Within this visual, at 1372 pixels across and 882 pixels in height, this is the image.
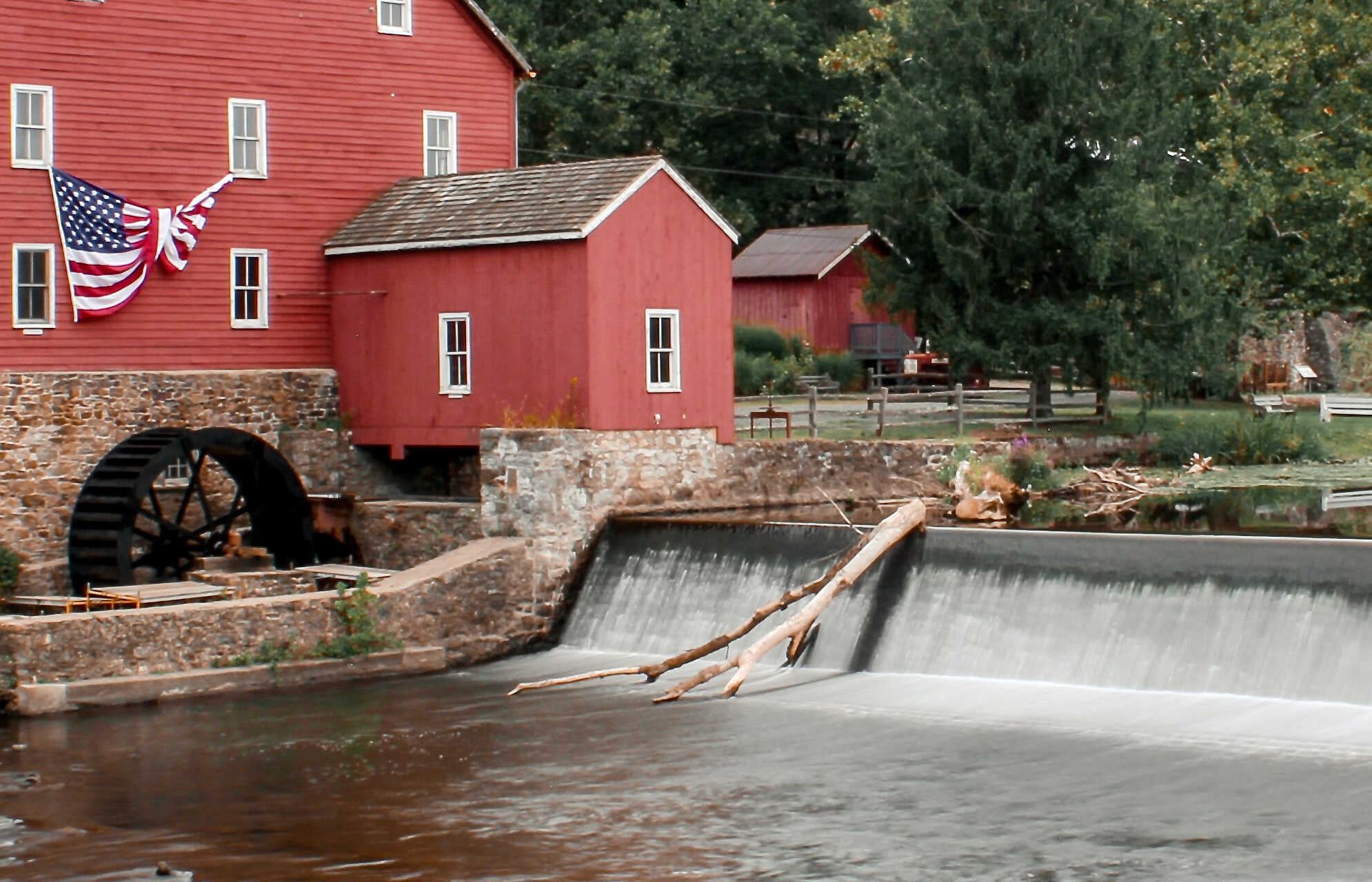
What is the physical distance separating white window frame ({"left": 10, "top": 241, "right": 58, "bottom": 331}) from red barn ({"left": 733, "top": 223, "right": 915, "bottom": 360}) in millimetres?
25570

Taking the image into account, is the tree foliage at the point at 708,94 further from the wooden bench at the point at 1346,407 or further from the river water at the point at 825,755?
the river water at the point at 825,755

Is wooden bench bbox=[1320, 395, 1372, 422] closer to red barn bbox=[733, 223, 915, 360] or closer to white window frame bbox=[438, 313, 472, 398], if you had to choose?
red barn bbox=[733, 223, 915, 360]

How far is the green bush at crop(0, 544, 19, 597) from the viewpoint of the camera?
977 inches

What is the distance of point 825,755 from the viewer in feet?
55.1

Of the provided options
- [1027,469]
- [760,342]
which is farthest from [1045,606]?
[760,342]

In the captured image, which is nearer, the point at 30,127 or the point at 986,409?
the point at 30,127

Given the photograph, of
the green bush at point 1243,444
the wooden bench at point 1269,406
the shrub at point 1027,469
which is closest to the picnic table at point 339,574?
the shrub at point 1027,469

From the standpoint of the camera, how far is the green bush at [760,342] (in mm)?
47781

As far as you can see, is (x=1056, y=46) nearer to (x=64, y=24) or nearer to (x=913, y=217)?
(x=913, y=217)

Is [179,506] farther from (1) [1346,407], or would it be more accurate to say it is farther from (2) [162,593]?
(1) [1346,407]

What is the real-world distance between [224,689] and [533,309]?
6946mm

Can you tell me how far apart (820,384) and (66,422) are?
74.9 feet

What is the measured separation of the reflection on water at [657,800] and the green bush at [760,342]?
28544 mm

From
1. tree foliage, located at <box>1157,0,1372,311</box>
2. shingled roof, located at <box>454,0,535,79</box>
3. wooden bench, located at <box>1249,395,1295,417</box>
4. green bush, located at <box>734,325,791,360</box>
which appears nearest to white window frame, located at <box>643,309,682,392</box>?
shingled roof, located at <box>454,0,535,79</box>
